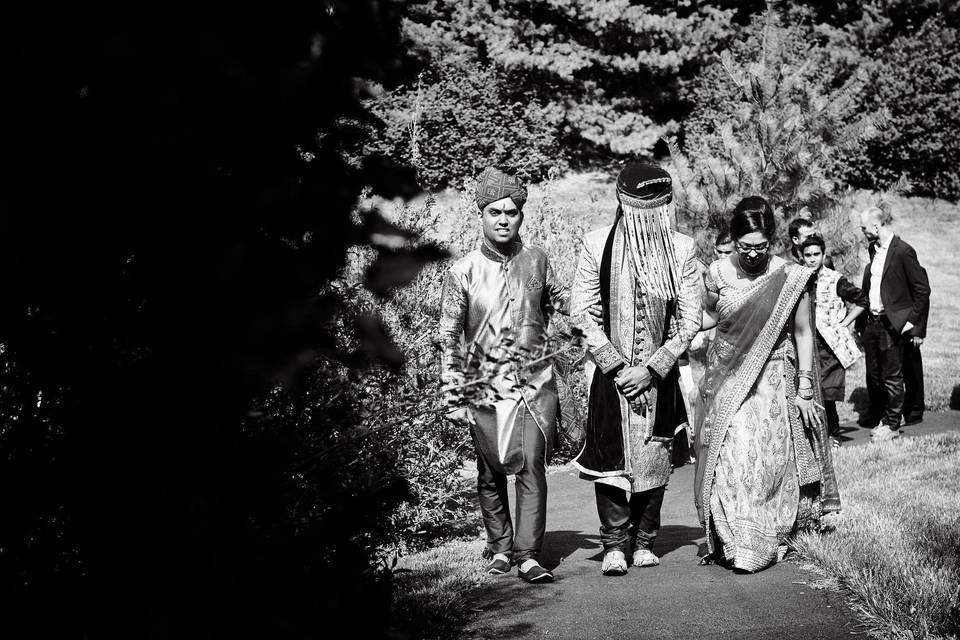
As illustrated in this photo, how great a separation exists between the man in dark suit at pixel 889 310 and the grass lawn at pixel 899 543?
4.95ft

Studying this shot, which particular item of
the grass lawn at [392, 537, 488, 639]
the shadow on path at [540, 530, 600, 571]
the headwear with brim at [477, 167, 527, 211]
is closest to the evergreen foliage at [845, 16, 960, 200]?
the shadow on path at [540, 530, 600, 571]

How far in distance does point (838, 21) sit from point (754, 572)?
2604cm

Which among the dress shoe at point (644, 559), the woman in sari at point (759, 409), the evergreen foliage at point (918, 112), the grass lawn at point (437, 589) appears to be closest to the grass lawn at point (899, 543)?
the woman in sari at point (759, 409)

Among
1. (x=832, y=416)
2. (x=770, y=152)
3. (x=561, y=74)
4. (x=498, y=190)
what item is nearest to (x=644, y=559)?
(x=498, y=190)

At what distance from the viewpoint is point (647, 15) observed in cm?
2511

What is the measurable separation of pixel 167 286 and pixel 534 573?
13.3 feet

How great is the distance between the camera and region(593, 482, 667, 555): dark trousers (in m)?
5.70

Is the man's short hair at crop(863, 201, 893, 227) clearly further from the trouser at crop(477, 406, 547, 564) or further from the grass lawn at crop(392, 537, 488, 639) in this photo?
the trouser at crop(477, 406, 547, 564)

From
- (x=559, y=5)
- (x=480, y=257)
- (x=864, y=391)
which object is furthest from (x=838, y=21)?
(x=480, y=257)

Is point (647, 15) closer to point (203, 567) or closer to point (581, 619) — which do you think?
point (581, 619)

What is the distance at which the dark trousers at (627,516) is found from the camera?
18.7 feet

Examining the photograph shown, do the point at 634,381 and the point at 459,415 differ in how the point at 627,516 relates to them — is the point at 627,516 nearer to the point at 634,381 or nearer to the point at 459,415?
the point at 634,381

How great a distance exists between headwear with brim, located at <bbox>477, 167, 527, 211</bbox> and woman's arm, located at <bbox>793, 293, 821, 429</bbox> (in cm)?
175

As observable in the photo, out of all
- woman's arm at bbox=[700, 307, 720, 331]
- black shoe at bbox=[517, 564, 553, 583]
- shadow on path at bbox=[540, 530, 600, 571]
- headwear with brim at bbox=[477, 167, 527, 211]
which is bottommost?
shadow on path at bbox=[540, 530, 600, 571]
